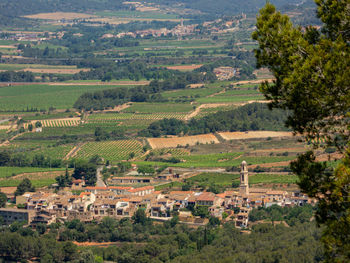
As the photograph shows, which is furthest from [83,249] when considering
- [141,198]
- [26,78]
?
[26,78]

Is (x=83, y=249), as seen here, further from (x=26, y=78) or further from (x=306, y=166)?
(x=26, y=78)

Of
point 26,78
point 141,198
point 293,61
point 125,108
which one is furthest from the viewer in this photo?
point 26,78

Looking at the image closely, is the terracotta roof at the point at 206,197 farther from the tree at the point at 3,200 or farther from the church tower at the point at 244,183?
the tree at the point at 3,200

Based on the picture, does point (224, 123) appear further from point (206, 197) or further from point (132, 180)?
point (206, 197)

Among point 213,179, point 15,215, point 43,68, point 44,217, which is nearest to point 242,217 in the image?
point 213,179

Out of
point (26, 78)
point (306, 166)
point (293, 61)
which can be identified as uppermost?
point (293, 61)

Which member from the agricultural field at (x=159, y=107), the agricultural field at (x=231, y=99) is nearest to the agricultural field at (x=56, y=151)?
the agricultural field at (x=159, y=107)

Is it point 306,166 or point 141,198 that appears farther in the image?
point 141,198
